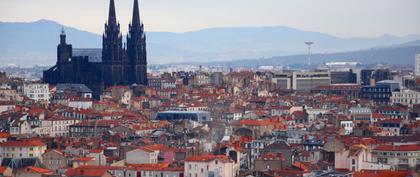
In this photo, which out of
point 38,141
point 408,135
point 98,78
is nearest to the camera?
point 38,141

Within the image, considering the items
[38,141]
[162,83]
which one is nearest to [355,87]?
[162,83]

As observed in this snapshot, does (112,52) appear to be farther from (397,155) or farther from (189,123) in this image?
(397,155)

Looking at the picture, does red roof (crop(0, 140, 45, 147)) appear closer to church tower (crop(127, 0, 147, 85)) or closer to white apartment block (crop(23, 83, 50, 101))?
white apartment block (crop(23, 83, 50, 101))

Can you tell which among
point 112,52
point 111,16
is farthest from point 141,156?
point 112,52

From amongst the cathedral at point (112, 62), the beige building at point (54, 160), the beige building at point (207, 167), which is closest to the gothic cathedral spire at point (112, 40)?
the cathedral at point (112, 62)

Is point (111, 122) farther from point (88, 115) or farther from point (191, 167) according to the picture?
point (191, 167)
